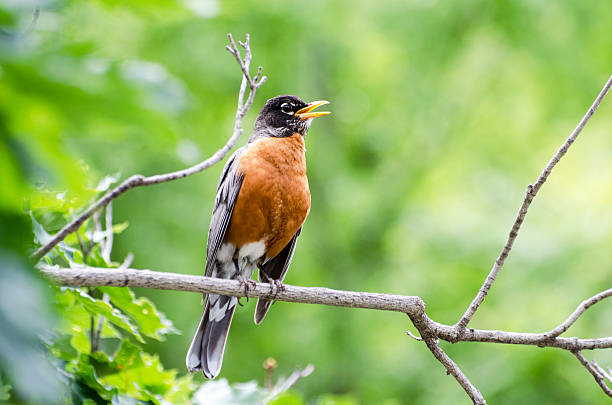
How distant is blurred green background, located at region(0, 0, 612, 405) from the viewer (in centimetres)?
566

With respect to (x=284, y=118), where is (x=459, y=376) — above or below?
below

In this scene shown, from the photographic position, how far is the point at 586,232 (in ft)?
17.4

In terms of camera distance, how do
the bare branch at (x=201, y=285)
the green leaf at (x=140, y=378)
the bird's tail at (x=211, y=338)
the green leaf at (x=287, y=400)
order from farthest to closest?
the bird's tail at (x=211, y=338) → the green leaf at (x=287, y=400) → the green leaf at (x=140, y=378) → the bare branch at (x=201, y=285)

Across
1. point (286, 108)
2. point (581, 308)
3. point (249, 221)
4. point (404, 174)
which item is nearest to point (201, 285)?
point (581, 308)

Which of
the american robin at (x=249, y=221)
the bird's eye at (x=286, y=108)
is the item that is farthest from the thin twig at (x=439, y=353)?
the bird's eye at (x=286, y=108)

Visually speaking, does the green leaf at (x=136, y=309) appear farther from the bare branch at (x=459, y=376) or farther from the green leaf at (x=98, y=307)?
the bare branch at (x=459, y=376)

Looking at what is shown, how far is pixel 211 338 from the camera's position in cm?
353

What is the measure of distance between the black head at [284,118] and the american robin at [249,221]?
9.0 inches

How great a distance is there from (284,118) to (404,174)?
3.68 meters

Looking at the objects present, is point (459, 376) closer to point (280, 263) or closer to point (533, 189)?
point (533, 189)

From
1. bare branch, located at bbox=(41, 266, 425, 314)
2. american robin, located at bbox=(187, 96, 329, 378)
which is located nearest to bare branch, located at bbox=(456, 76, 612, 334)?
bare branch, located at bbox=(41, 266, 425, 314)

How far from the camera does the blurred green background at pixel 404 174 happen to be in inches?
223

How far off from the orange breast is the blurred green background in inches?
82.5

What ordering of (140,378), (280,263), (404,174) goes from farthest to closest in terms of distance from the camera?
(404,174) < (280,263) < (140,378)
